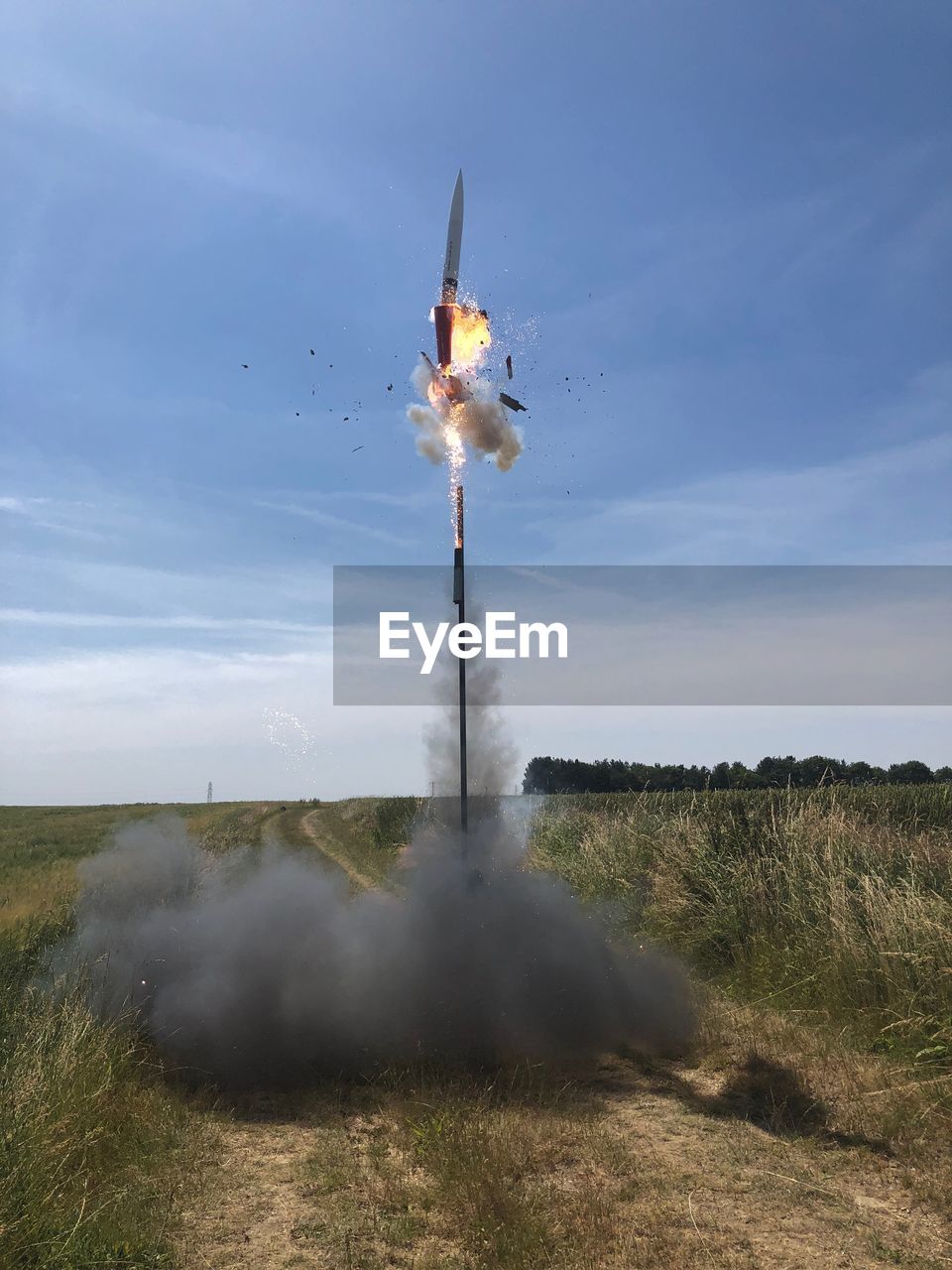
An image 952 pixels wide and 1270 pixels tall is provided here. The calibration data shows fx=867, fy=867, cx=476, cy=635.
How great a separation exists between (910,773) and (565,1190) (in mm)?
51717

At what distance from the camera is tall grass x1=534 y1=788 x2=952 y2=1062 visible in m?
10.0

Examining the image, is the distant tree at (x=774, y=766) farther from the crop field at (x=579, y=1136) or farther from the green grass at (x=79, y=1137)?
the green grass at (x=79, y=1137)

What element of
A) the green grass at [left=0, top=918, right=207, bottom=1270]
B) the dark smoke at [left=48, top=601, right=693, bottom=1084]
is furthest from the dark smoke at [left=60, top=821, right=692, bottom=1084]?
the green grass at [left=0, top=918, right=207, bottom=1270]

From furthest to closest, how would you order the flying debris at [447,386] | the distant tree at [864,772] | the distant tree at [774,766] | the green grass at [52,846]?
the distant tree at [774,766] → the distant tree at [864,772] → the green grass at [52,846] → the flying debris at [447,386]

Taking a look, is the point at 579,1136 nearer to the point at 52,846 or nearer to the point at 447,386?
the point at 447,386

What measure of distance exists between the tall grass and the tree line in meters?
29.4

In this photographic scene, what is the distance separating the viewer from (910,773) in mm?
52000

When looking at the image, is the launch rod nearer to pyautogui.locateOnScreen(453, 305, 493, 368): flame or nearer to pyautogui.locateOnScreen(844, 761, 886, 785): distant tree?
pyautogui.locateOnScreen(453, 305, 493, 368): flame

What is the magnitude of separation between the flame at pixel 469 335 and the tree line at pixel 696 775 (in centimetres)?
3584

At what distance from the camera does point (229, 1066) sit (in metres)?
9.93

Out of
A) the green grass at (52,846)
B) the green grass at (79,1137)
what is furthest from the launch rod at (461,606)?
the green grass at (52,846)

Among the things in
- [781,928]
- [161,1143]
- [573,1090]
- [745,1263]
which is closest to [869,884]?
[781,928]

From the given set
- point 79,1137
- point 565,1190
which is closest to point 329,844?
point 79,1137

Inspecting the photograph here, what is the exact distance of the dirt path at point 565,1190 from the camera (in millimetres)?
6188
